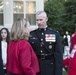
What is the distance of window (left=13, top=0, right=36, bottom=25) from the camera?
18.7 meters

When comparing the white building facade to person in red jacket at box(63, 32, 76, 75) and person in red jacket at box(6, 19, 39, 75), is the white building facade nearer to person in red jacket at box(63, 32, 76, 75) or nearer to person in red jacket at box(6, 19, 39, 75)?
person in red jacket at box(63, 32, 76, 75)

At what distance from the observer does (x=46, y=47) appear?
570cm


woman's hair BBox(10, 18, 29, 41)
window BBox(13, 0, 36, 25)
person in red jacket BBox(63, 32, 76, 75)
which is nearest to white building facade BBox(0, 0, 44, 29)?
window BBox(13, 0, 36, 25)

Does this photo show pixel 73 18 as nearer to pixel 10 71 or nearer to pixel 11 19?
pixel 11 19

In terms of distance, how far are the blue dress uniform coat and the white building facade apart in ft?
40.8

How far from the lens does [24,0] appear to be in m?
18.9

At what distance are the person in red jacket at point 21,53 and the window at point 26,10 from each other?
44.5ft

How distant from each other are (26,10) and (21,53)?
45.8 feet

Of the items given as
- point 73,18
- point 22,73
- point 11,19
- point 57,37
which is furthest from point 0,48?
point 73,18

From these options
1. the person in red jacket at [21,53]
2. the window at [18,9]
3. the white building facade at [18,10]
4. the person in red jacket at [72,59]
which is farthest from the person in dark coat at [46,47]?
the window at [18,9]

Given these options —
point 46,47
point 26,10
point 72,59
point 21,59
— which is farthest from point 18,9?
point 21,59

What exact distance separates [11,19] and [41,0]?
1.77 m

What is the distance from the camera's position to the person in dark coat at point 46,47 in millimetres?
5684

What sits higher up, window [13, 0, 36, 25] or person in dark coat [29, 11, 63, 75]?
window [13, 0, 36, 25]
